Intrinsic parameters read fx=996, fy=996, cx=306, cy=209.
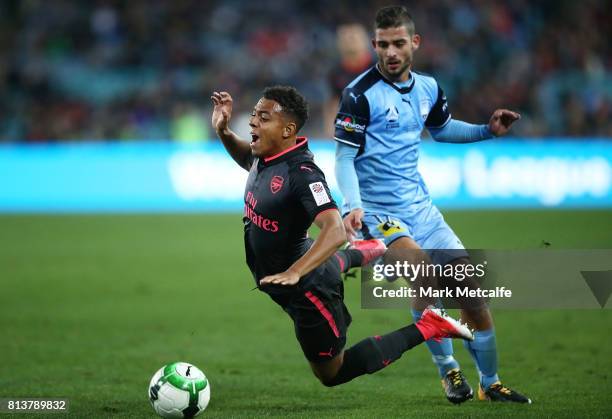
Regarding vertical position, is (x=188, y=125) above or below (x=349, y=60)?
below

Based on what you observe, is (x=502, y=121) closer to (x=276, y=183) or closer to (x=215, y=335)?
(x=276, y=183)

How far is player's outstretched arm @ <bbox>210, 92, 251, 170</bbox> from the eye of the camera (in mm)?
6500

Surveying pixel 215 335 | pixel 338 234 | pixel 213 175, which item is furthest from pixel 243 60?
pixel 338 234

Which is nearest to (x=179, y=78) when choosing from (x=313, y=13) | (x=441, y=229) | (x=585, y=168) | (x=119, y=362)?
(x=313, y=13)

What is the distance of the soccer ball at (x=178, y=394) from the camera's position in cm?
594

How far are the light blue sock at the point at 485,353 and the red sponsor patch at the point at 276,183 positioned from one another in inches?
72.7

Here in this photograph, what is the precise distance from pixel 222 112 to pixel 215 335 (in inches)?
139

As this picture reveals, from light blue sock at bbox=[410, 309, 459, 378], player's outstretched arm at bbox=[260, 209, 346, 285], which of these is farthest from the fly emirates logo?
light blue sock at bbox=[410, 309, 459, 378]

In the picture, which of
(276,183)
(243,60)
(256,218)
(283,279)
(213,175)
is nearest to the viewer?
(283,279)

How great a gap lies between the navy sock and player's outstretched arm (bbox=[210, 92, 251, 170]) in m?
1.40

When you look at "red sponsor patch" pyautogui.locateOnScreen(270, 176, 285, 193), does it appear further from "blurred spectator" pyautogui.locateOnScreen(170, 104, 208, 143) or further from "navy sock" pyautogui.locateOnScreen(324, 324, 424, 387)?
"blurred spectator" pyautogui.locateOnScreen(170, 104, 208, 143)

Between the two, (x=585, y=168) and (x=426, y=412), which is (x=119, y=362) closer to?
(x=426, y=412)

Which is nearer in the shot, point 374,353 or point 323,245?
point 323,245

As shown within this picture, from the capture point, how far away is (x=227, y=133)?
6.51m
